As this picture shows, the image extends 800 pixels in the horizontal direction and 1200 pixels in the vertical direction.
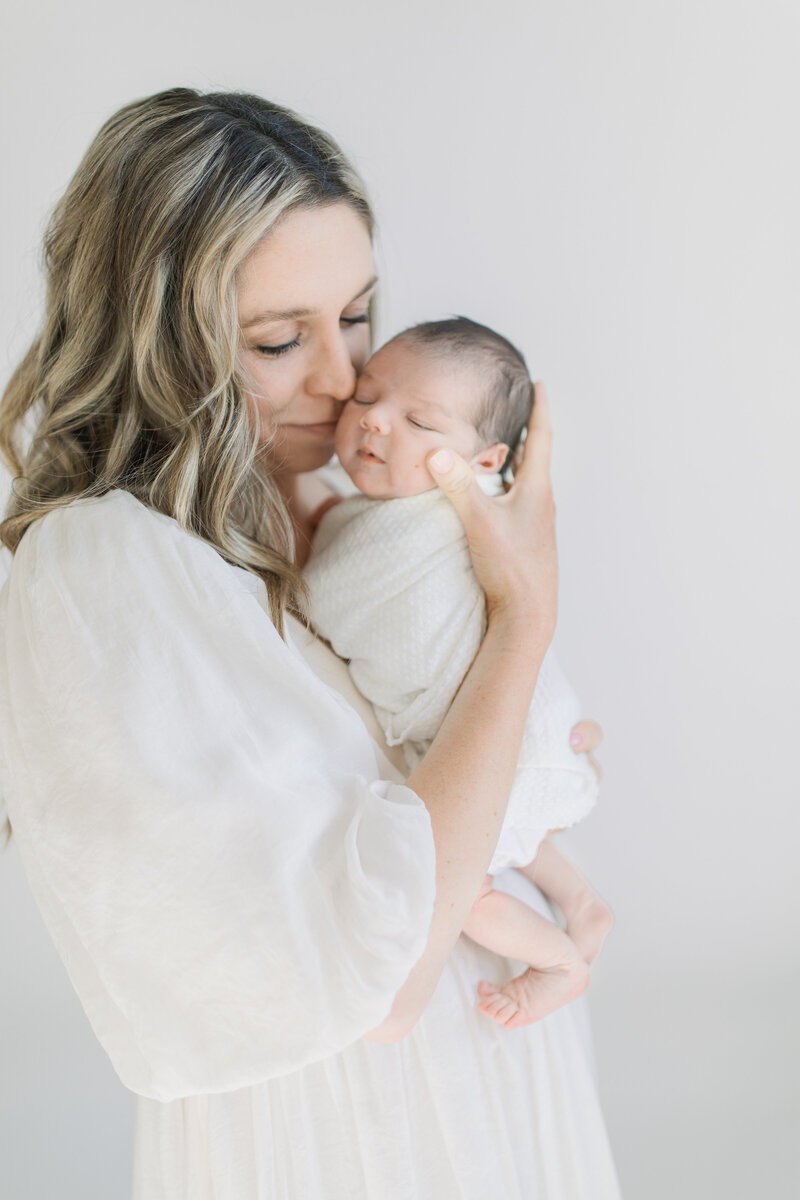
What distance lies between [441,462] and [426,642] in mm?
245

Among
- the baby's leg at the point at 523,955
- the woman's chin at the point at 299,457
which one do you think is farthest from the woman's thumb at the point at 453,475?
the baby's leg at the point at 523,955

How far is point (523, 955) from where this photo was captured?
134cm

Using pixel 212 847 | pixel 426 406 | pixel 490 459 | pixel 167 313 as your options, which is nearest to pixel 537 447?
pixel 490 459

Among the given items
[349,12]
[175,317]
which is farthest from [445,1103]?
[349,12]

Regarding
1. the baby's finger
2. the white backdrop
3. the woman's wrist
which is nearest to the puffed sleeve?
the woman's wrist

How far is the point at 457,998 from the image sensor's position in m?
1.27

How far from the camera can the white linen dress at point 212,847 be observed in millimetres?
932

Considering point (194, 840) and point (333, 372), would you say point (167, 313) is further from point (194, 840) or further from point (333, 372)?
point (194, 840)

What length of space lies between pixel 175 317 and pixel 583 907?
3.22ft

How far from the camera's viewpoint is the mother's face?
128cm

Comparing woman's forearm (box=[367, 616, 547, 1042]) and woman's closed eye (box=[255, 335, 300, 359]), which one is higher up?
woman's closed eye (box=[255, 335, 300, 359])

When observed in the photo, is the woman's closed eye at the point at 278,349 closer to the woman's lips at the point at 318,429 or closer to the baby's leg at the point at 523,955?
the woman's lips at the point at 318,429

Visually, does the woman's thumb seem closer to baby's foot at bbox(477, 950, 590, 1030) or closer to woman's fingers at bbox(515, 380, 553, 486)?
woman's fingers at bbox(515, 380, 553, 486)

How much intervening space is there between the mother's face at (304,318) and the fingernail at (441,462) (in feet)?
0.57
